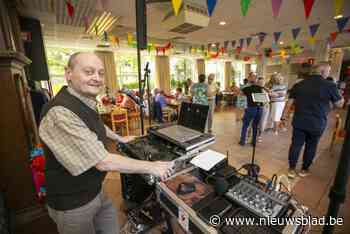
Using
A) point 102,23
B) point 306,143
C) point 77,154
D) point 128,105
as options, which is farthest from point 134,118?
point 77,154

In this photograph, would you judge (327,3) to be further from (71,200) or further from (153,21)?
(71,200)

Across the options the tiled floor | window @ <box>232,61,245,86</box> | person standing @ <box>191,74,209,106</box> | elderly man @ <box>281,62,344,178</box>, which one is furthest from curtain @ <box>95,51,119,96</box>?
window @ <box>232,61,245,86</box>

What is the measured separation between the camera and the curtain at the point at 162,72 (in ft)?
24.0

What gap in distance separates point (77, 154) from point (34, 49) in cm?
344

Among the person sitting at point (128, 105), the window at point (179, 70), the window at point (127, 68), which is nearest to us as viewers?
the person sitting at point (128, 105)

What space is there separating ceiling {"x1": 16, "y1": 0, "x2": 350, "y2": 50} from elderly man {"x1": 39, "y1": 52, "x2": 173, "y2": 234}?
2.74 meters

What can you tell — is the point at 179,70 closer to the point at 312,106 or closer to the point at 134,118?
the point at 134,118

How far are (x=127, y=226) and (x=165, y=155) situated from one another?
0.92 metres

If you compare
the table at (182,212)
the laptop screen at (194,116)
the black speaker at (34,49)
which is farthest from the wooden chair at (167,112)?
the table at (182,212)

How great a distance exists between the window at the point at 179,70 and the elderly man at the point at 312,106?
21.7 ft

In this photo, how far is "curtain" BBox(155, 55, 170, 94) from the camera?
7.31 m

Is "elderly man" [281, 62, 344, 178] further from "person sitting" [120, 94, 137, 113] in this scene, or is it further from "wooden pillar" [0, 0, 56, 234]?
"person sitting" [120, 94, 137, 113]

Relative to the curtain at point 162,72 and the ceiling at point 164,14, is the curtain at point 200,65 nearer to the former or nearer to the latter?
the curtain at point 162,72

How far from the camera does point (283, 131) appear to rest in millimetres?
4312
